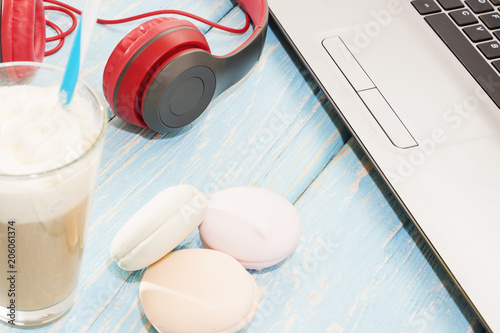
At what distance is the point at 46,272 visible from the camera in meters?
0.40

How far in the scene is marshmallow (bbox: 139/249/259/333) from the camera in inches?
16.0

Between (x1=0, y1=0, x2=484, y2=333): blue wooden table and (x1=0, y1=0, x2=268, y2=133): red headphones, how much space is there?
0.17ft

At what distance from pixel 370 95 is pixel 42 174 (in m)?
0.39

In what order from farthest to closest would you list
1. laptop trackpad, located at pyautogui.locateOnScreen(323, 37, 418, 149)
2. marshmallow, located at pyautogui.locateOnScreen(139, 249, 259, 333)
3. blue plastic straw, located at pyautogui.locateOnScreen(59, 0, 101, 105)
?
laptop trackpad, located at pyautogui.locateOnScreen(323, 37, 418, 149) < marshmallow, located at pyautogui.locateOnScreen(139, 249, 259, 333) < blue plastic straw, located at pyautogui.locateOnScreen(59, 0, 101, 105)

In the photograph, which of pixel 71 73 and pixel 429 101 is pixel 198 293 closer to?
pixel 71 73

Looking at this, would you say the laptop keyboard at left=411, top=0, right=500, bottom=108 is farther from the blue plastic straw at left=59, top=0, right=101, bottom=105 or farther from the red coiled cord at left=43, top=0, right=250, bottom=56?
the blue plastic straw at left=59, top=0, right=101, bottom=105

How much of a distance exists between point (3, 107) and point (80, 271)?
0.17 meters

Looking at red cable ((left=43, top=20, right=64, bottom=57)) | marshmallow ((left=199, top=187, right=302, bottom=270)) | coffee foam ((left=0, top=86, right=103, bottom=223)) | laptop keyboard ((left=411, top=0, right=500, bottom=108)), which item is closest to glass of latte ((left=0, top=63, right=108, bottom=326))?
coffee foam ((left=0, top=86, right=103, bottom=223))

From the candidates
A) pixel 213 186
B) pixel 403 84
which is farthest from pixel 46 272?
pixel 403 84

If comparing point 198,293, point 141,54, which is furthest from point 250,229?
point 141,54

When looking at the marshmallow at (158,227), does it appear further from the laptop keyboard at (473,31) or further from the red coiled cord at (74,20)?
the laptop keyboard at (473,31)

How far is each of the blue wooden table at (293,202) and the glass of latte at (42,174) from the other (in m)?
0.07

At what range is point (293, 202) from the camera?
0.54 meters

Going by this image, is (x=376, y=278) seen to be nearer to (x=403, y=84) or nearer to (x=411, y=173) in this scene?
(x=411, y=173)
